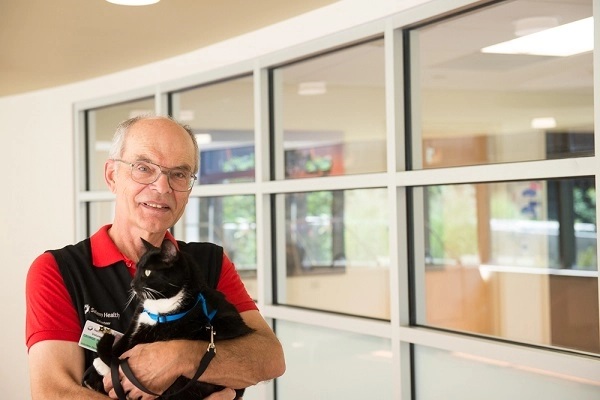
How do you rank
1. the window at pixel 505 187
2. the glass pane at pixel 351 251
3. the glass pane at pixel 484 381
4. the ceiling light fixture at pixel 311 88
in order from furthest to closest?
the glass pane at pixel 351 251 → the ceiling light fixture at pixel 311 88 → the window at pixel 505 187 → the glass pane at pixel 484 381

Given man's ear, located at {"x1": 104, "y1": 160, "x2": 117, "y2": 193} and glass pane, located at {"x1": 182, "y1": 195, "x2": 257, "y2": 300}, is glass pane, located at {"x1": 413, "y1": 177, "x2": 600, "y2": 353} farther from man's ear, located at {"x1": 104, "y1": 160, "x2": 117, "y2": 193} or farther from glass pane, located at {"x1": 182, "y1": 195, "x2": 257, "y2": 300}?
Answer: man's ear, located at {"x1": 104, "y1": 160, "x2": 117, "y2": 193}

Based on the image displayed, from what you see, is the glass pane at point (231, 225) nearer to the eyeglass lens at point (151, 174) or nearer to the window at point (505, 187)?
the window at point (505, 187)

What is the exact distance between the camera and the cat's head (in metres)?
1.68

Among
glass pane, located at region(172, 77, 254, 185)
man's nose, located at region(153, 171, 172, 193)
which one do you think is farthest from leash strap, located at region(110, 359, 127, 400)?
glass pane, located at region(172, 77, 254, 185)

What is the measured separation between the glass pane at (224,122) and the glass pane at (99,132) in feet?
1.56

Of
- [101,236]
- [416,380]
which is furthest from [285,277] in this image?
[101,236]

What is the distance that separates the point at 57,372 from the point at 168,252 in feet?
1.10

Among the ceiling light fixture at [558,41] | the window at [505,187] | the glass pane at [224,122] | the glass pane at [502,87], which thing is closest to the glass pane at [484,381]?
the window at [505,187]

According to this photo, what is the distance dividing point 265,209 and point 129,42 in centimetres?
109

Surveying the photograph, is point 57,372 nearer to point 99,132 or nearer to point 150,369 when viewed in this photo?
point 150,369

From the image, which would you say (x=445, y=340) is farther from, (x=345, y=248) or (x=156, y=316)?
(x=345, y=248)

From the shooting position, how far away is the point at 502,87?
5.82 m

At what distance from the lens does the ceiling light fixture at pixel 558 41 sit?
244 centimetres

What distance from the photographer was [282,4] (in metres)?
3.18
